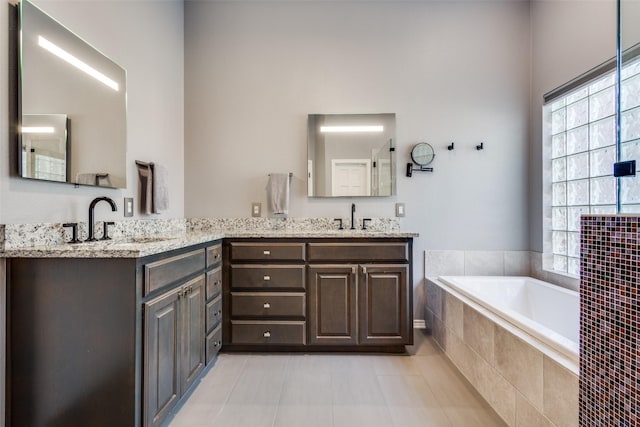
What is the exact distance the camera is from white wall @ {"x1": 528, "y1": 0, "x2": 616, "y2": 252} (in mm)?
2008

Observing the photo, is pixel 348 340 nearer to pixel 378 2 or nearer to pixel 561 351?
pixel 561 351

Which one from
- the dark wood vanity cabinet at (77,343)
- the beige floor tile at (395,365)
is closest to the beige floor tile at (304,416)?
the beige floor tile at (395,365)

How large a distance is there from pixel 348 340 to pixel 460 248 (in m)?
1.41

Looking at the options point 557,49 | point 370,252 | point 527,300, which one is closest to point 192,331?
point 370,252

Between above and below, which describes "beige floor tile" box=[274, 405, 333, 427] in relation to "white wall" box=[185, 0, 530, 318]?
below

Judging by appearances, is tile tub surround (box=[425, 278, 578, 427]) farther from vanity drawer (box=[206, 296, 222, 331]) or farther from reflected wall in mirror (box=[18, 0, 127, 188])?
reflected wall in mirror (box=[18, 0, 127, 188])

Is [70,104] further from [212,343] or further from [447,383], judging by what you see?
[447,383]

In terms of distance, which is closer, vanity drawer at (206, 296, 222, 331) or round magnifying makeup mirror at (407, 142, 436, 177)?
vanity drawer at (206, 296, 222, 331)

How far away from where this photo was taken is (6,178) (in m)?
1.27

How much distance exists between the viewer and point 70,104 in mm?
1567

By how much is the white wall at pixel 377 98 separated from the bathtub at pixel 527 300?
382 mm

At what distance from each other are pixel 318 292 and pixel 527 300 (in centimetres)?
182

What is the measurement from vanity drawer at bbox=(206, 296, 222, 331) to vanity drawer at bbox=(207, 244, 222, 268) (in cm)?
28

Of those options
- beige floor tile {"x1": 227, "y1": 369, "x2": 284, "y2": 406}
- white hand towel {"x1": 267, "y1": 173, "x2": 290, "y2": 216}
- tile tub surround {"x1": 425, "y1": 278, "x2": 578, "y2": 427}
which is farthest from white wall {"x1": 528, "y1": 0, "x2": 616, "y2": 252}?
beige floor tile {"x1": 227, "y1": 369, "x2": 284, "y2": 406}
